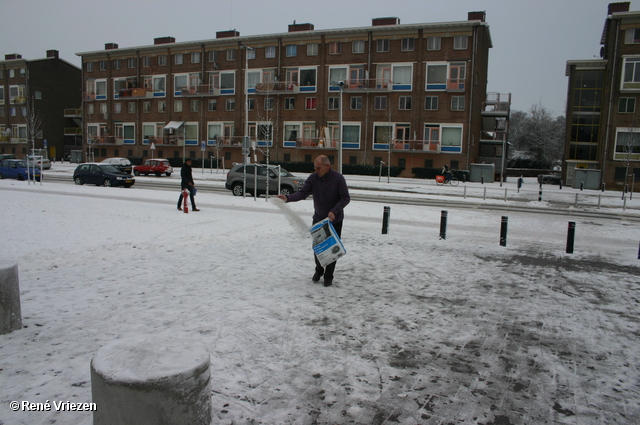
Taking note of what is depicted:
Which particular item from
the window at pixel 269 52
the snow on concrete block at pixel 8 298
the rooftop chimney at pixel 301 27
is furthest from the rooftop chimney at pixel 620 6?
the snow on concrete block at pixel 8 298

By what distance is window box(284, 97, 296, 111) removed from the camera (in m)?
51.1

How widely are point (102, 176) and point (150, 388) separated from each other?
26.3 meters

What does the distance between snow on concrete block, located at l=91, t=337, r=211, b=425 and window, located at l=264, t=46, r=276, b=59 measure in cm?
5202

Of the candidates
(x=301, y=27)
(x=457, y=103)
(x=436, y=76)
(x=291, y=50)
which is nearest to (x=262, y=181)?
(x=457, y=103)

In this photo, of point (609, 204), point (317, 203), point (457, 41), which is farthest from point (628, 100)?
point (317, 203)

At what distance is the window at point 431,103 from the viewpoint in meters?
45.6

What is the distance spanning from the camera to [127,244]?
9922 mm

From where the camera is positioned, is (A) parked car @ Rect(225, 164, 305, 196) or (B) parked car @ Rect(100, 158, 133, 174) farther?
(B) parked car @ Rect(100, 158, 133, 174)

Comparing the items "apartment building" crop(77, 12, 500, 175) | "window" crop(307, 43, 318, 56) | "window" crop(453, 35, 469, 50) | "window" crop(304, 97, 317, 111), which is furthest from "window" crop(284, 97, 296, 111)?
"window" crop(453, 35, 469, 50)

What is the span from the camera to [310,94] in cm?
4988

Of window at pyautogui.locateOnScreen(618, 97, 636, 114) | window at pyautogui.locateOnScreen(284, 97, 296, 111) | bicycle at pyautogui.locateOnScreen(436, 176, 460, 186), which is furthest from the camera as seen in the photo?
window at pyautogui.locateOnScreen(284, 97, 296, 111)

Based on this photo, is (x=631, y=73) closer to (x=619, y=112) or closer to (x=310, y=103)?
(x=619, y=112)

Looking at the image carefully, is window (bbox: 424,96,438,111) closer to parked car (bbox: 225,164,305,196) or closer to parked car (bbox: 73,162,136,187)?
parked car (bbox: 225,164,305,196)

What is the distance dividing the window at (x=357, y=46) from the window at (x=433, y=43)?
264 inches
